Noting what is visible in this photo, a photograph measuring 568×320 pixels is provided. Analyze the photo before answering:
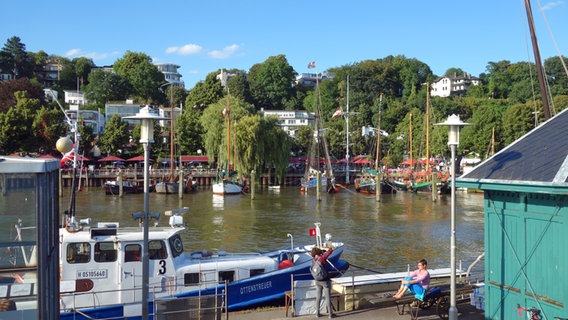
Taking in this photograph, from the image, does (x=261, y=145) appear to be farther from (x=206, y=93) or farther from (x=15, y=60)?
(x=15, y=60)

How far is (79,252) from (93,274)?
724 millimetres

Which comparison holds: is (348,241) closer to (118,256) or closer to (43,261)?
(118,256)

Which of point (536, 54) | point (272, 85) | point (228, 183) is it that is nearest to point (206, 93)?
point (272, 85)

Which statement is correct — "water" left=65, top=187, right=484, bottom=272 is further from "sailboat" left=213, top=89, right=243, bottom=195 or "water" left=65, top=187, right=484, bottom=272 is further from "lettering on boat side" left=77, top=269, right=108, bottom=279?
"lettering on boat side" left=77, top=269, right=108, bottom=279

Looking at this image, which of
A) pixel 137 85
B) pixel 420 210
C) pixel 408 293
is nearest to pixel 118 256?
pixel 408 293

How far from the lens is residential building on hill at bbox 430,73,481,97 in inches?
6019

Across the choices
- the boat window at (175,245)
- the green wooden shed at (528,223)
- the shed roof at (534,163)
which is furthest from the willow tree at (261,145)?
the green wooden shed at (528,223)

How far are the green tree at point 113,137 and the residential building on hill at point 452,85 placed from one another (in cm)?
9591

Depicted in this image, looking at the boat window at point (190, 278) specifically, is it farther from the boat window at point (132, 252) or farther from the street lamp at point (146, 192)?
the street lamp at point (146, 192)

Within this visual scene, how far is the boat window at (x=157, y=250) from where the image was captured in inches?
618

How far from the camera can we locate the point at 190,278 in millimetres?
16141

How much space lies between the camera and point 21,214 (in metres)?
6.56

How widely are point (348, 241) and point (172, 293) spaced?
61.7ft

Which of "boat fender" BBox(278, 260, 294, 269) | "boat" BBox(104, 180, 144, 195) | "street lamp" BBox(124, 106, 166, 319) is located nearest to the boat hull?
"boat" BBox(104, 180, 144, 195)
